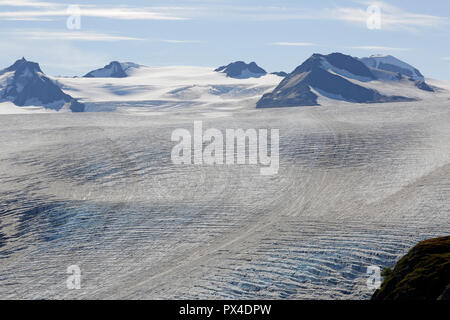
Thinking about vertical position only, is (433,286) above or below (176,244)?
above

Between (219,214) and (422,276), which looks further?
(219,214)

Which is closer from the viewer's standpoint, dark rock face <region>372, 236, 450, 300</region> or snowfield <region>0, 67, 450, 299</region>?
dark rock face <region>372, 236, 450, 300</region>

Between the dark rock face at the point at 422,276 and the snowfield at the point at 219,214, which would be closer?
the dark rock face at the point at 422,276

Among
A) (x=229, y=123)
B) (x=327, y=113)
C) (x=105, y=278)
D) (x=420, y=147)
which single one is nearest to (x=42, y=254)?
(x=105, y=278)

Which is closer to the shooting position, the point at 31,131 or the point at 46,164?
the point at 46,164

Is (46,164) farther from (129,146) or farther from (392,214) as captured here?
(392,214)
